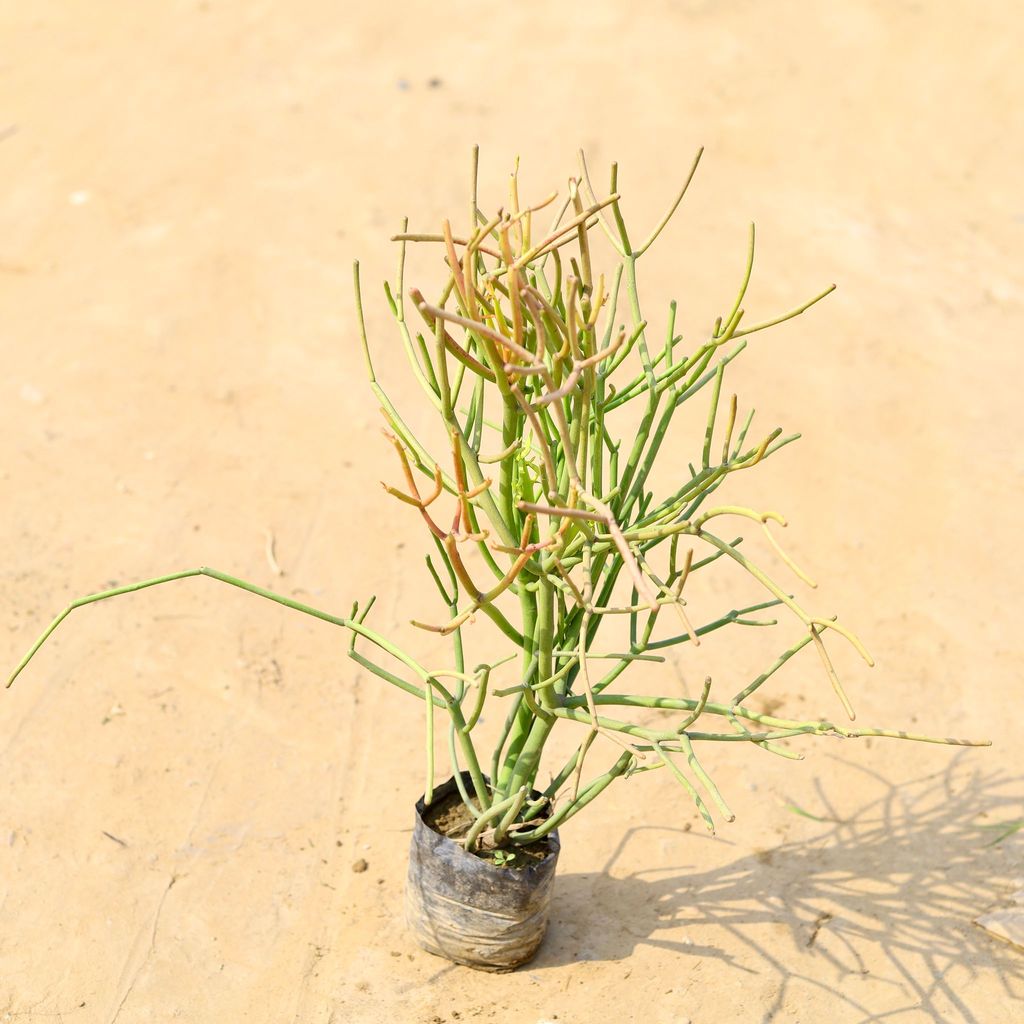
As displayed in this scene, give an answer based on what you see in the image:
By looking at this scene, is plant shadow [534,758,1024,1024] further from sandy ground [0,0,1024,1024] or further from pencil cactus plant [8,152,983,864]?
pencil cactus plant [8,152,983,864]

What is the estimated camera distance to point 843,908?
253cm

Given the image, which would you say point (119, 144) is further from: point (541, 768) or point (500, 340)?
point (500, 340)

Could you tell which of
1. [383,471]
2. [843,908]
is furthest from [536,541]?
[383,471]

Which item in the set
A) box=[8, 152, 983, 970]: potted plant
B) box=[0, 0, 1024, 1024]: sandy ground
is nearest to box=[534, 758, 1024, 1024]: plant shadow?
box=[0, 0, 1024, 1024]: sandy ground

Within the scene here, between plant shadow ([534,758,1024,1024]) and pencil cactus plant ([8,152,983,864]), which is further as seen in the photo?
plant shadow ([534,758,1024,1024])

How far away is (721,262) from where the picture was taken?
4891 millimetres

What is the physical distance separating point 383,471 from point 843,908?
1820 millimetres

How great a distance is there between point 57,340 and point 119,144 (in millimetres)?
1403

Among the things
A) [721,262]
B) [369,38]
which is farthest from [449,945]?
[369,38]

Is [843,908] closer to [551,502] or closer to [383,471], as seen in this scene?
[551,502]

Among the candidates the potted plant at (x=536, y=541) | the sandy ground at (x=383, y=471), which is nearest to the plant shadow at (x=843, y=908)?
the sandy ground at (x=383, y=471)

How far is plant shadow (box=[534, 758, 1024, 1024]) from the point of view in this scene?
7.84 feet

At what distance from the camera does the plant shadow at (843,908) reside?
7.84ft

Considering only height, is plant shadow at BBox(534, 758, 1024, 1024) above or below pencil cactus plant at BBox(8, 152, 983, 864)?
below
